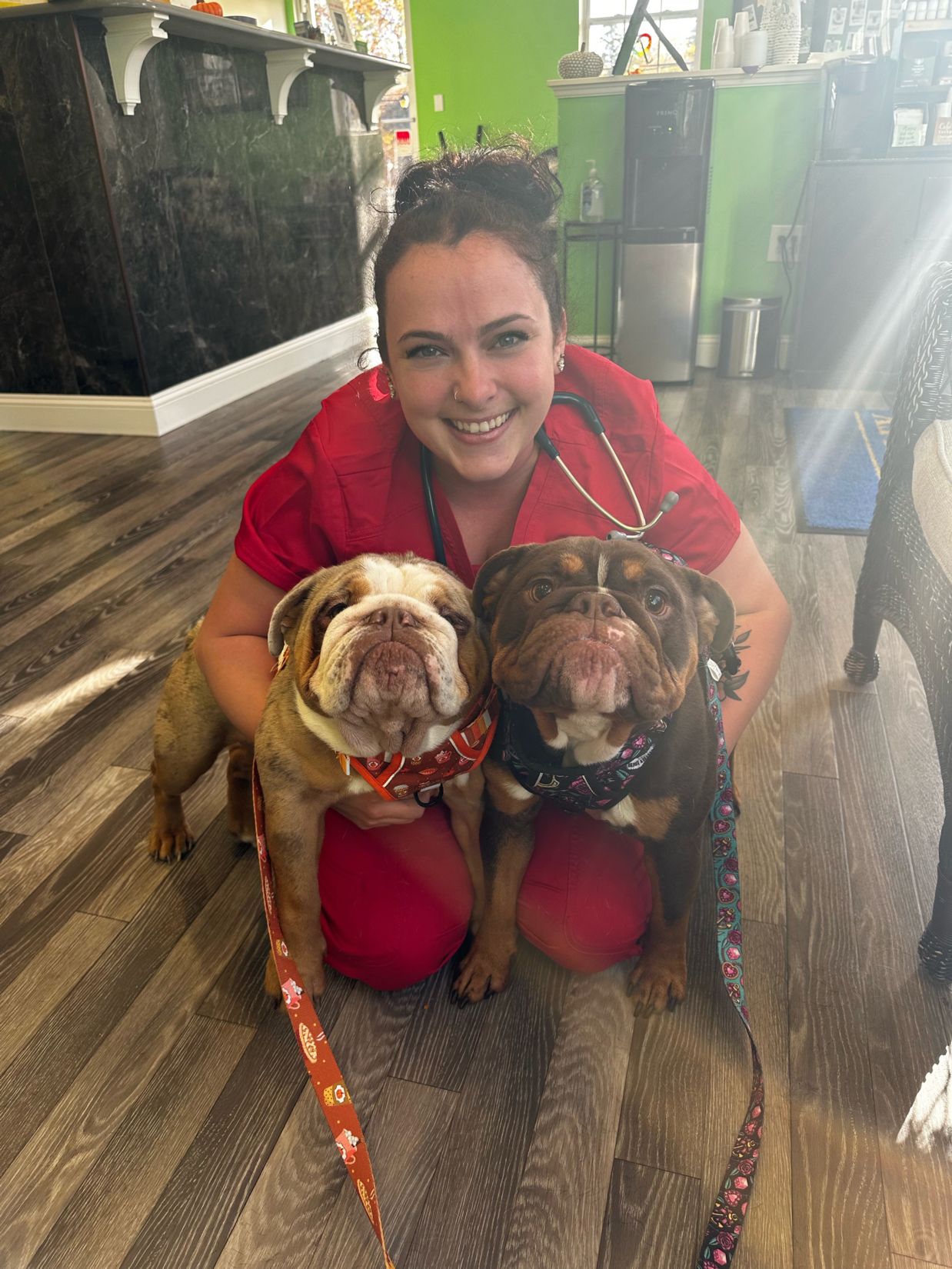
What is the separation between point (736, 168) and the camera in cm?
527

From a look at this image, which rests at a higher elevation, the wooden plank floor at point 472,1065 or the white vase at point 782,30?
the white vase at point 782,30

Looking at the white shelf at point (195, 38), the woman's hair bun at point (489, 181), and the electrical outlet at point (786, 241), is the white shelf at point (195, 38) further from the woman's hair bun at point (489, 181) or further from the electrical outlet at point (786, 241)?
the woman's hair bun at point (489, 181)

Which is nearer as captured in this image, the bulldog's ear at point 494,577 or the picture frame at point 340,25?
the bulldog's ear at point 494,577

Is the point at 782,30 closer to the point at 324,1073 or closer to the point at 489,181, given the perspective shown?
the point at 489,181

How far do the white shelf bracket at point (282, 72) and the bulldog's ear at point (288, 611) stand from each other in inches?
209

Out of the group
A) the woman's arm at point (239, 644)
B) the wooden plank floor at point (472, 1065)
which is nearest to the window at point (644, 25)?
the wooden plank floor at point (472, 1065)

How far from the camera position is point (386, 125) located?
32.6ft

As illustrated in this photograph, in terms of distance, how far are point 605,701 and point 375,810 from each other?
53cm

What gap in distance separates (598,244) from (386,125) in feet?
19.2

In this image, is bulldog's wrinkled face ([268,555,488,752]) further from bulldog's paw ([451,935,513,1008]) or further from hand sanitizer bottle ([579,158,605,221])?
hand sanitizer bottle ([579,158,605,221])

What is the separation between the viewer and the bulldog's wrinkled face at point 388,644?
986mm

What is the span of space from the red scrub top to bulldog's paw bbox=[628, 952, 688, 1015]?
0.63 metres

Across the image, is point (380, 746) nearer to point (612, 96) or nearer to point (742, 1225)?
point (742, 1225)

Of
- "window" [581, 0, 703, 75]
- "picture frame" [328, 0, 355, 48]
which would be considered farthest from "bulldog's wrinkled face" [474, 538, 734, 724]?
"window" [581, 0, 703, 75]
